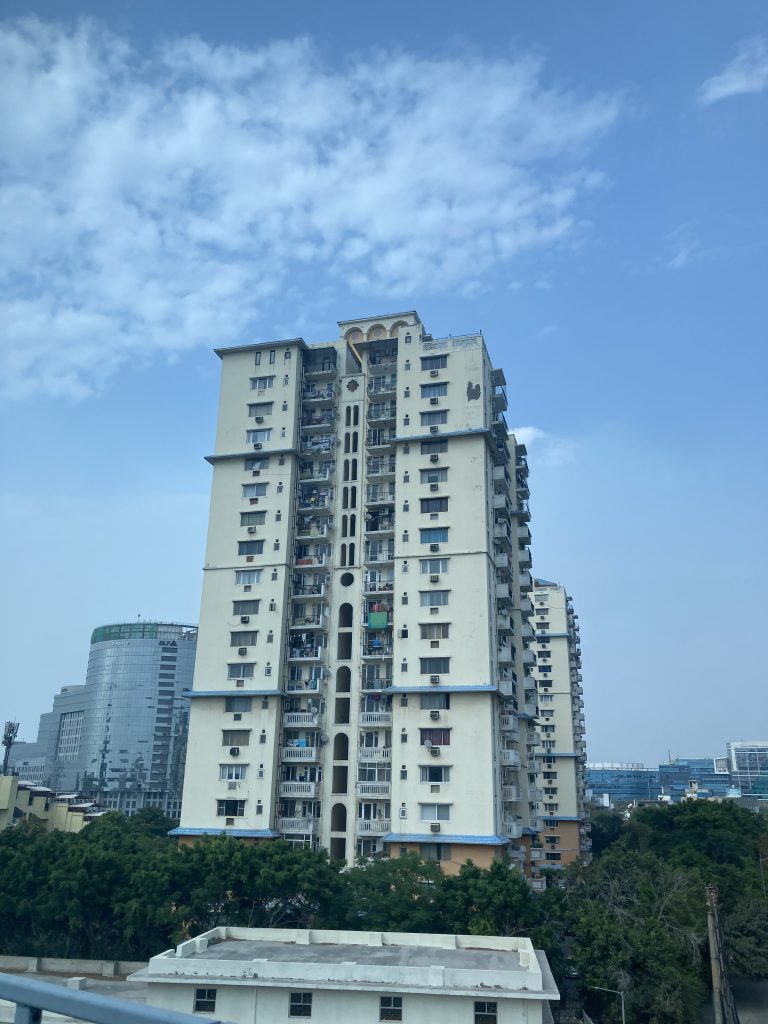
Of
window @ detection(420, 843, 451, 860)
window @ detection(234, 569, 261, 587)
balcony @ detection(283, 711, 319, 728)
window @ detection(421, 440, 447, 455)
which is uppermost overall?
window @ detection(421, 440, 447, 455)

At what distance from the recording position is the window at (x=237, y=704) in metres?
45.4

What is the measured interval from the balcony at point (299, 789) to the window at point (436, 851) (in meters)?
6.89

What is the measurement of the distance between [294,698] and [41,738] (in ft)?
448

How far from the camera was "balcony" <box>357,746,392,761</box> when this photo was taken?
43312 millimetres

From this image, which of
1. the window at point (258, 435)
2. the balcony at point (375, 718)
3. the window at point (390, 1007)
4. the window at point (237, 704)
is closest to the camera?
the window at point (390, 1007)

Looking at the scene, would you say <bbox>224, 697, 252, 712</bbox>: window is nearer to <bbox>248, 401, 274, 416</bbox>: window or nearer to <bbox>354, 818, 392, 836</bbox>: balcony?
<bbox>354, 818, 392, 836</bbox>: balcony

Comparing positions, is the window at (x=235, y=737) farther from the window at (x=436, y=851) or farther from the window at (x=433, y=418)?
the window at (x=433, y=418)

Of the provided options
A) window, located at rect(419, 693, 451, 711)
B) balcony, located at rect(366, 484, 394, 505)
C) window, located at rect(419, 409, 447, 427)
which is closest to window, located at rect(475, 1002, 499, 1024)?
window, located at rect(419, 693, 451, 711)

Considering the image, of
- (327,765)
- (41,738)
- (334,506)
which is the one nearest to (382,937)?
(327,765)

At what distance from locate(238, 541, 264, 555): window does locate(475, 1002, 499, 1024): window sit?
29.2 meters

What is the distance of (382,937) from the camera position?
27828 mm

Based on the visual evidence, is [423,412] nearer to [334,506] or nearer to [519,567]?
[334,506]

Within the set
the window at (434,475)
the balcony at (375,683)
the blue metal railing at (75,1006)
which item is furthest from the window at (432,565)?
the blue metal railing at (75,1006)

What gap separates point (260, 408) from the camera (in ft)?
164
